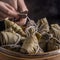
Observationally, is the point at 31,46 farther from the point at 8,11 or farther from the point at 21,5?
the point at 21,5

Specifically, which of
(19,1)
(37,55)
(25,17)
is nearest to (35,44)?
(37,55)

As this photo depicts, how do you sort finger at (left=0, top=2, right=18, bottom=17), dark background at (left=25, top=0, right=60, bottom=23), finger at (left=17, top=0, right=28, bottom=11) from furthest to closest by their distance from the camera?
dark background at (left=25, top=0, right=60, bottom=23)
finger at (left=17, top=0, right=28, bottom=11)
finger at (left=0, top=2, right=18, bottom=17)

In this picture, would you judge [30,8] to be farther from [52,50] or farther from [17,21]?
[52,50]

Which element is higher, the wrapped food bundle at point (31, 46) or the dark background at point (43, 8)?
the dark background at point (43, 8)

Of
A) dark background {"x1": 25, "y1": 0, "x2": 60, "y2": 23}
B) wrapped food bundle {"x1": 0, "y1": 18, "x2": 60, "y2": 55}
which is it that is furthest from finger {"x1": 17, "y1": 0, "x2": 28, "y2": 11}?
wrapped food bundle {"x1": 0, "y1": 18, "x2": 60, "y2": 55}

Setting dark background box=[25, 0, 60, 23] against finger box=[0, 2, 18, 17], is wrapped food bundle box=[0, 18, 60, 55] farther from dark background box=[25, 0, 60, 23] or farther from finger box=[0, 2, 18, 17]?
dark background box=[25, 0, 60, 23]

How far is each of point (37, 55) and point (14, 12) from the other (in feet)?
0.71

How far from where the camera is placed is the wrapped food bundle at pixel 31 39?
0.59m

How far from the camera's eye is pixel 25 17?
28.5 inches

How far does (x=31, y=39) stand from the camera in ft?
1.99

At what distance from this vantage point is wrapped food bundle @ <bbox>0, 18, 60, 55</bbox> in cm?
59

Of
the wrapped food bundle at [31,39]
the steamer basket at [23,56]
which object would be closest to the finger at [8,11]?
the wrapped food bundle at [31,39]

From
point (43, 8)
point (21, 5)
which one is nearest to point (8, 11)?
point (21, 5)

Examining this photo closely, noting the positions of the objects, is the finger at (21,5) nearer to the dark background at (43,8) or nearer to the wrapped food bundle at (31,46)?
the dark background at (43,8)
